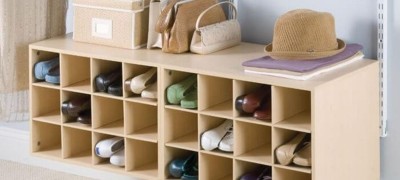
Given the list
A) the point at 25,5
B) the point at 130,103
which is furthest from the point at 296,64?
the point at 25,5

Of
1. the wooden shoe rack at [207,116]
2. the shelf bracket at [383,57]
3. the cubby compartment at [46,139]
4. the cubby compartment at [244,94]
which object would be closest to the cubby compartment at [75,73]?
the wooden shoe rack at [207,116]

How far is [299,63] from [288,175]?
328mm

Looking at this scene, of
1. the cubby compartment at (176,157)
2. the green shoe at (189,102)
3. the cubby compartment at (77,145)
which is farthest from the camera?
the cubby compartment at (77,145)

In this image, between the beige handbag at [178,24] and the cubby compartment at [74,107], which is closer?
the beige handbag at [178,24]

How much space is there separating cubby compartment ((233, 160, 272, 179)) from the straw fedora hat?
33 centimetres

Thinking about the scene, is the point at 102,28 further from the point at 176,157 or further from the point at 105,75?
the point at 176,157

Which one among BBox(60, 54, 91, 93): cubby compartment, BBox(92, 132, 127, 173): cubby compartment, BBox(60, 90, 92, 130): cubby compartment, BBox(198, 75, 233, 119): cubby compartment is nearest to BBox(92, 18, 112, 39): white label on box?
BBox(60, 54, 91, 93): cubby compartment

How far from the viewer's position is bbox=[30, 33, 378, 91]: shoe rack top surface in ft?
8.07

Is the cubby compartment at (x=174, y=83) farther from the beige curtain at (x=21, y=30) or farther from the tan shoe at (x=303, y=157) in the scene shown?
the beige curtain at (x=21, y=30)

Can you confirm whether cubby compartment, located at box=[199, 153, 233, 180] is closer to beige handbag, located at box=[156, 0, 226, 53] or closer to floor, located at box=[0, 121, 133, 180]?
beige handbag, located at box=[156, 0, 226, 53]

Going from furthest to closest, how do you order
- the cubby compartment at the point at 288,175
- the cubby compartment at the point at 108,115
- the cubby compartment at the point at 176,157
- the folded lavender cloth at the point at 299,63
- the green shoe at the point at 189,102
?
the cubby compartment at the point at 108,115 < the cubby compartment at the point at 176,157 < the green shoe at the point at 189,102 < the cubby compartment at the point at 288,175 < the folded lavender cloth at the point at 299,63

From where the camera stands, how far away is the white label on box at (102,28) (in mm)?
2875

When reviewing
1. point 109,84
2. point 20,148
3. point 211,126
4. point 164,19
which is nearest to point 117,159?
point 109,84

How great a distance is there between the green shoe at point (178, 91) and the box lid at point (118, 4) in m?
0.29
